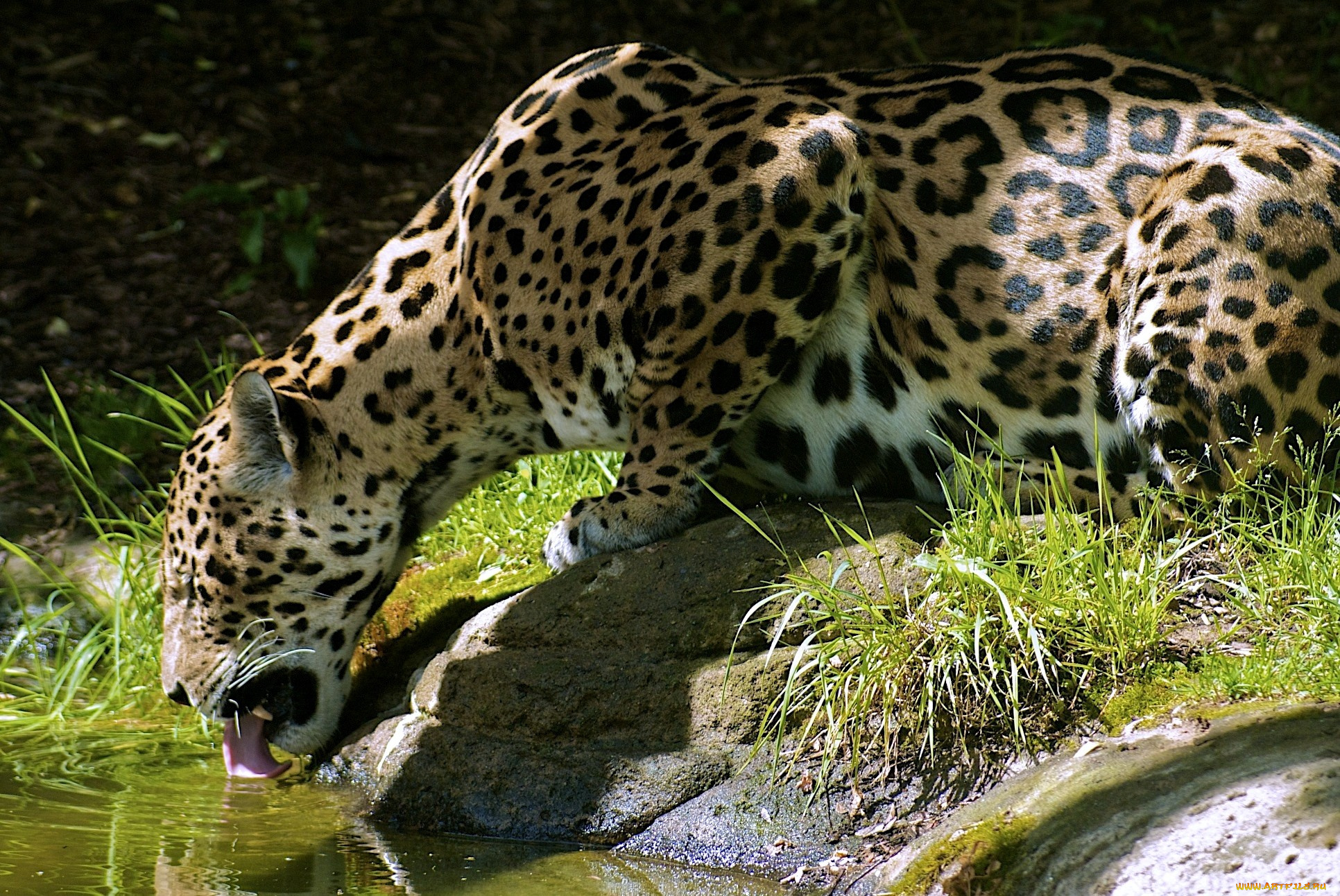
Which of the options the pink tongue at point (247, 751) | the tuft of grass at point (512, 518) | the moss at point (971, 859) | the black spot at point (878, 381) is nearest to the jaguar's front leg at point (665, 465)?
the black spot at point (878, 381)

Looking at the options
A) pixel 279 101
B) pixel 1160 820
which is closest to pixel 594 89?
pixel 1160 820

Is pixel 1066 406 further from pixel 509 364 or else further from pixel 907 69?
pixel 509 364

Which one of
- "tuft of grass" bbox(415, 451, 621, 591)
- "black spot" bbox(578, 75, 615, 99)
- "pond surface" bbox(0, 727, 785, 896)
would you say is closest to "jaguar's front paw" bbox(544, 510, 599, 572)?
"tuft of grass" bbox(415, 451, 621, 591)

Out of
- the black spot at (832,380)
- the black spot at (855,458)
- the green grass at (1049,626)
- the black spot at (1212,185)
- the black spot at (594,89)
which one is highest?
the black spot at (594,89)

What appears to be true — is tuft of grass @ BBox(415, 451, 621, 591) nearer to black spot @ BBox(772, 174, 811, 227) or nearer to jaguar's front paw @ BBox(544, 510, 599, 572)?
jaguar's front paw @ BBox(544, 510, 599, 572)

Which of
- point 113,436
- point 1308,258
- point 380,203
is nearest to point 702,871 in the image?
point 1308,258

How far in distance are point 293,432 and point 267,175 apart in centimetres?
575

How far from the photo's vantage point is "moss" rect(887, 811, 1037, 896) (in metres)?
3.50

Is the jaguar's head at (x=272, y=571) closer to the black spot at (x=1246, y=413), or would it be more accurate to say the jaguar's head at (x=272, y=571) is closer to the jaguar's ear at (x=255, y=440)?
the jaguar's ear at (x=255, y=440)

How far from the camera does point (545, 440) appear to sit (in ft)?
18.0

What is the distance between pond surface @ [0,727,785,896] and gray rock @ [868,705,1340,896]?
0.67 m

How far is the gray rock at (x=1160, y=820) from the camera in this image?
3.12 metres

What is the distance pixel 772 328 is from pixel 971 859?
2.08 meters

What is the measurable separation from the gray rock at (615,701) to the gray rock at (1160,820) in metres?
0.66
